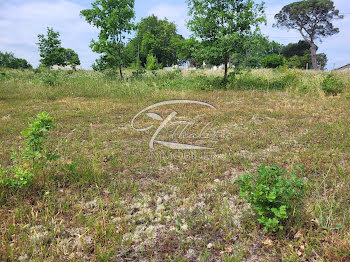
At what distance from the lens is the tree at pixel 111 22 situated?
13.6 meters

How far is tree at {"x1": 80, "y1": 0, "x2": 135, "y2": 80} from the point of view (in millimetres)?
13586

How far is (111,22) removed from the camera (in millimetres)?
13648

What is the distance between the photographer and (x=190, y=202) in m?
3.06

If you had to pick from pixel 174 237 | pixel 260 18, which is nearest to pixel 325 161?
pixel 174 237

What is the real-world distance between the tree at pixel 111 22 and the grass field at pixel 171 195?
8050 mm

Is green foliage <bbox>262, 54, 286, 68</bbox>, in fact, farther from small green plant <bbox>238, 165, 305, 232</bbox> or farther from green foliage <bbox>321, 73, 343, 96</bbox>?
small green plant <bbox>238, 165, 305, 232</bbox>

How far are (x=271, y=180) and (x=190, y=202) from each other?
1.06m

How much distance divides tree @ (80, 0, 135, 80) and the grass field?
8.05m

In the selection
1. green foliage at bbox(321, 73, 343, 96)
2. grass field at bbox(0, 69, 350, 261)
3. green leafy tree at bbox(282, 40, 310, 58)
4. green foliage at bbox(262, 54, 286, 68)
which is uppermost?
green leafy tree at bbox(282, 40, 310, 58)

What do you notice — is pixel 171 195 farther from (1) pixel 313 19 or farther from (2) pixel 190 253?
(1) pixel 313 19

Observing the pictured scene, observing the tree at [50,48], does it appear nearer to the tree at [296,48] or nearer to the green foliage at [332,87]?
the green foliage at [332,87]

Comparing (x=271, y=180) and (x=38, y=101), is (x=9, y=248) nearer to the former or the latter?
(x=271, y=180)

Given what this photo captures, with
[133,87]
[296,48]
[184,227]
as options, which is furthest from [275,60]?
[184,227]

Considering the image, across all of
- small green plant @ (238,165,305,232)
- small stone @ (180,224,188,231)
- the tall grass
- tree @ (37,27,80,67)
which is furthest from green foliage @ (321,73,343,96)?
tree @ (37,27,80,67)
